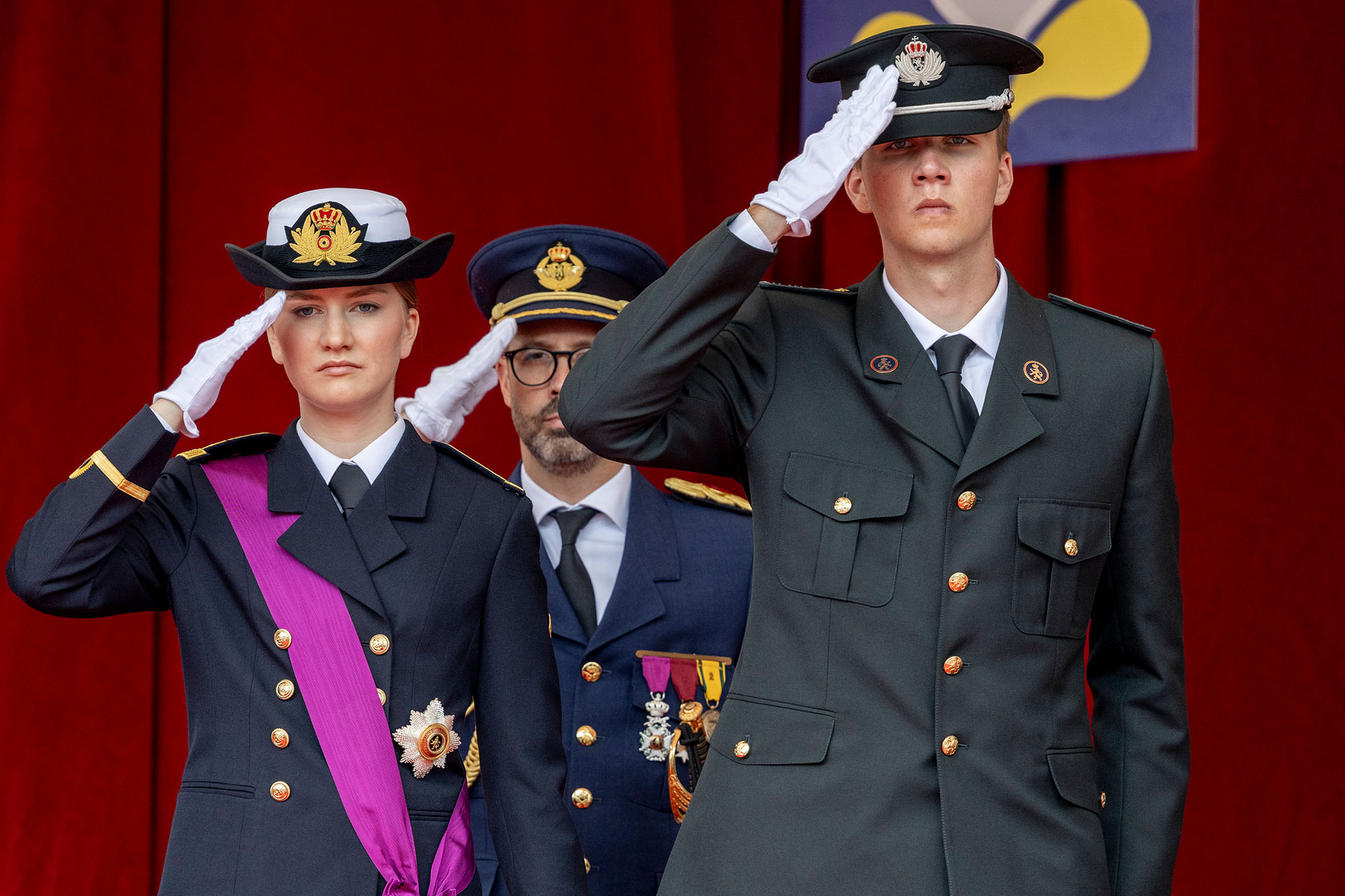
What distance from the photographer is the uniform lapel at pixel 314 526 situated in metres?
2.03

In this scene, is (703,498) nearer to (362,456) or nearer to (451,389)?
(451,389)

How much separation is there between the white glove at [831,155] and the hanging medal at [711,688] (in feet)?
3.26

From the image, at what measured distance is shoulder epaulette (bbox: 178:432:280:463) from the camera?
2.13m

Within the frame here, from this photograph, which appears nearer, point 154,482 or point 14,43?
point 154,482

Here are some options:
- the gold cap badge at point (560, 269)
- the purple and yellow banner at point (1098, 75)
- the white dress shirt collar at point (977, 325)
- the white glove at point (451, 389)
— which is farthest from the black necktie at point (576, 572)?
the purple and yellow banner at point (1098, 75)

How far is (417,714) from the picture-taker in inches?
79.4

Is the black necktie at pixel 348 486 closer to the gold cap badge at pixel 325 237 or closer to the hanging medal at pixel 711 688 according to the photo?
the gold cap badge at pixel 325 237

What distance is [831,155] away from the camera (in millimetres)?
1828

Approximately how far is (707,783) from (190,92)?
2.28 meters

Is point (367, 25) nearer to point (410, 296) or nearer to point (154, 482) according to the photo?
point (410, 296)

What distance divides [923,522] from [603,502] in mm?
1046

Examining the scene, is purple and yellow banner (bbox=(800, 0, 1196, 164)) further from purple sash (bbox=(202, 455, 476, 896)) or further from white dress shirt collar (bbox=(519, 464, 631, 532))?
purple sash (bbox=(202, 455, 476, 896))

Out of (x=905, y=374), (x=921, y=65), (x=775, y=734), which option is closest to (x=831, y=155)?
(x=921, y=65)

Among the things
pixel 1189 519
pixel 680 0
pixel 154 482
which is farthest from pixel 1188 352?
pixel 154 482
